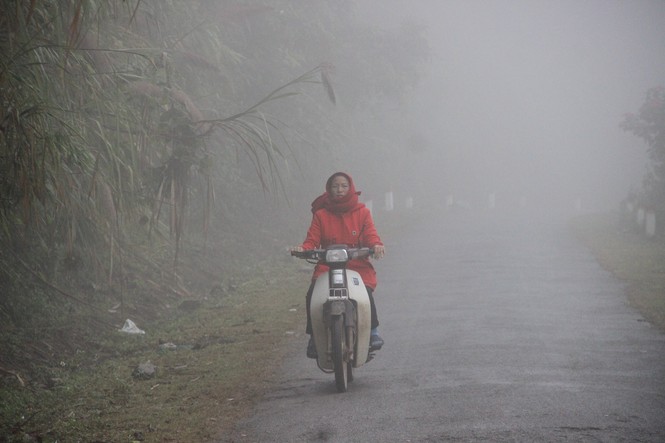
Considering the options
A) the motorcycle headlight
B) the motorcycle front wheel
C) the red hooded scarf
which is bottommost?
the motorcycle front wheel

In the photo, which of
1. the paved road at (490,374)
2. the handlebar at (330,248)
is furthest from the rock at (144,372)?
the handlebar at (330,248)

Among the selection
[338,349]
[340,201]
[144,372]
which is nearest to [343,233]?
[340,201]

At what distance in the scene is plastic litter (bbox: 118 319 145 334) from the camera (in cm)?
1172

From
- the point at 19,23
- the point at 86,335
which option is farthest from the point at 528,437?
the point at 86,335

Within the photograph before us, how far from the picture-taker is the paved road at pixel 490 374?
251 inches

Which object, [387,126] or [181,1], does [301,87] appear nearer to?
[181,1]

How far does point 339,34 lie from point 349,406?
22855 mm

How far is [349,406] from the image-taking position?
23.6 feet

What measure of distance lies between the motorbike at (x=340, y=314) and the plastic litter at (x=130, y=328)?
4454 millimetres

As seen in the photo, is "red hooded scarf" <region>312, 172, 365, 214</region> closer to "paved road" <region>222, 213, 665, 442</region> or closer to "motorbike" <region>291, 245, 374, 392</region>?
"motorbike" <region>291, 245, 374, 392</region>

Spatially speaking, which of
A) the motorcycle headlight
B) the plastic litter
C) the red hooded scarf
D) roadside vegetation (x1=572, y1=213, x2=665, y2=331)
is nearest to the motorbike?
the motorcycle headlight

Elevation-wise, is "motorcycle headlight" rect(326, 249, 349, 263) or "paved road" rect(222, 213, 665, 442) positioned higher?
"motorcycle headlight" rect(326, 249, 349, 263)

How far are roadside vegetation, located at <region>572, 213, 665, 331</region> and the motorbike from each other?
477 centimetres

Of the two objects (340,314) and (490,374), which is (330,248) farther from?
(490,374)
